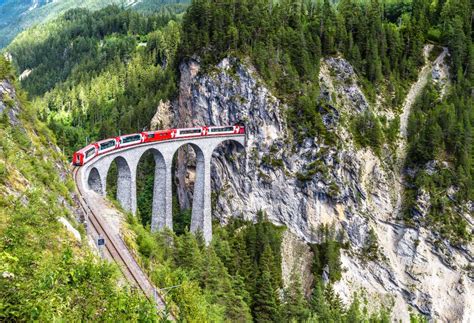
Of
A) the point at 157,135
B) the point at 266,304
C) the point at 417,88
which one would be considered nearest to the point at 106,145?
the point at 157,135

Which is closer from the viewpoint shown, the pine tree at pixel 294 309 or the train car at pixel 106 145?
the pine tree at pixel 294 309

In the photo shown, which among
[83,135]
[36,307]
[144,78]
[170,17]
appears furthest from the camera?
[170,17]

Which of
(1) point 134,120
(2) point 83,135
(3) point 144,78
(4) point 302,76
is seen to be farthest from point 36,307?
(3) point 144,78

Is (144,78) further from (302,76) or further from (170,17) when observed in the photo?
(170,17)

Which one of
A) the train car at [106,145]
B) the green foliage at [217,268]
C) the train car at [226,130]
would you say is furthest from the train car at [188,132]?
the green foliage at [217,268]

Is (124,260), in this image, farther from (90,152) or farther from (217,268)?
(90,152)

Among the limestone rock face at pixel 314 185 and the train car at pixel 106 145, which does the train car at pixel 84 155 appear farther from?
the limestone rock face at pixel 314 185
